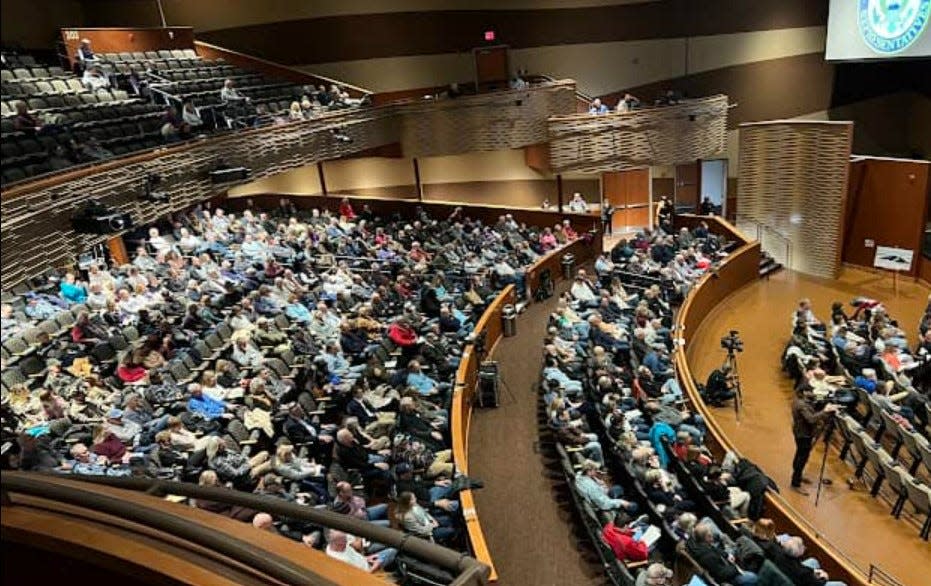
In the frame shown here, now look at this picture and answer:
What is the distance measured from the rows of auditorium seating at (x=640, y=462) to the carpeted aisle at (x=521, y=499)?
0.15 m

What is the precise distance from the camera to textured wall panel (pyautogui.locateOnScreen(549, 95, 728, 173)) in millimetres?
11641

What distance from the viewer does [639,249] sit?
10.0 metres

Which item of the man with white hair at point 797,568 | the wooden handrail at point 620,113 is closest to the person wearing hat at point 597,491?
the man with white hair at point 797,568

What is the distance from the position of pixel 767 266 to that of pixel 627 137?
313 centimetres

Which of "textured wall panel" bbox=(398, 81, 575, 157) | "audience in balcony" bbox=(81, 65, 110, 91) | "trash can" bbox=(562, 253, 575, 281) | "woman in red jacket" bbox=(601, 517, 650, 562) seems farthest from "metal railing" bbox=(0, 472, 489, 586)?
"textured wall panel" bbox=(398, 81, 575, 157)

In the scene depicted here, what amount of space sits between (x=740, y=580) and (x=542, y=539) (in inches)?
51.7

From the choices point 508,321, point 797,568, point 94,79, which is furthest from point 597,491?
point 94,79

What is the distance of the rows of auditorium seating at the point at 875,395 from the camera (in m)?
5.33

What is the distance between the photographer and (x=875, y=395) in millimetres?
6242

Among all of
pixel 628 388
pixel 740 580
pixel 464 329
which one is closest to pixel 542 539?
pixel 740 580

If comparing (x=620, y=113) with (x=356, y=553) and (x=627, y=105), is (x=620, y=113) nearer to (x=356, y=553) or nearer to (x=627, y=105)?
(x=627, y=105)

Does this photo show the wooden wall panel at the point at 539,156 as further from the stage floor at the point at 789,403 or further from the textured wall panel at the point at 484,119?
the stage floor at the point at 789,403

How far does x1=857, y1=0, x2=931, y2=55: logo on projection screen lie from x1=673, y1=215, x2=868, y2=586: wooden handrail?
11.6ft

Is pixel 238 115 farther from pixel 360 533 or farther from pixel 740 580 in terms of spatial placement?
pixel 360 533
